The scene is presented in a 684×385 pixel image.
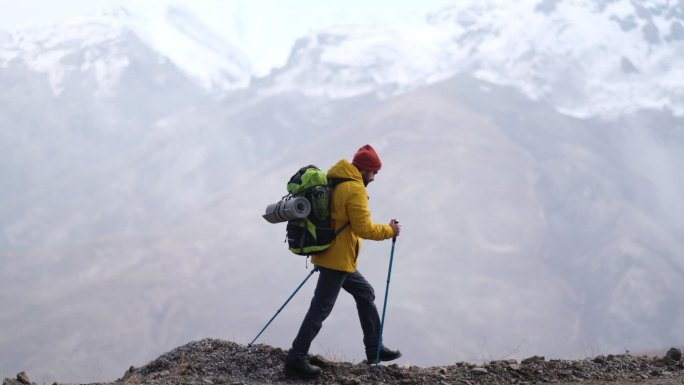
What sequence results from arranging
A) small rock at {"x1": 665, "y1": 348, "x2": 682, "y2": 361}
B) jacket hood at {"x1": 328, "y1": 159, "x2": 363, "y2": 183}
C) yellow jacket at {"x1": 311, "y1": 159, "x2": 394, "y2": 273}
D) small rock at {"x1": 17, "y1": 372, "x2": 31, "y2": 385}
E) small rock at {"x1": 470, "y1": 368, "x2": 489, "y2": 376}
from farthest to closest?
1. small rock at {"x1": 665, "y1": 348, "x2": 682, "y2": 361}
2. small rock at {"x1": 17, "y1": 372, "x2": 31, "y2": 385}
3. small rock at {"x1": 470, "y1": 368, "x2": 489, "y2": 376}
4. jacket hood at {"x1": 328, "y1": 159, "x2": 363, "y2": 183}
5. yellow jacket at {"x1": 311, "y1": 159, "x2": 394, "y2": 273}

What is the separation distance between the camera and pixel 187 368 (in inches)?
330

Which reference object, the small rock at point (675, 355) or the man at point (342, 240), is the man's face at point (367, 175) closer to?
the man at point (342, 240)

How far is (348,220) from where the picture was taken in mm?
7910

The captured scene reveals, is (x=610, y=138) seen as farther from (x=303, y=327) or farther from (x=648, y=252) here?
(x=303, y=327)

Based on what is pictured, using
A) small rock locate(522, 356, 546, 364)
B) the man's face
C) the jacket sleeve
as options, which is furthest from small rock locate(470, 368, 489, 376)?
the man's face

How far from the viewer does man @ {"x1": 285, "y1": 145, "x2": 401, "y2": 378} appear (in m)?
7.77

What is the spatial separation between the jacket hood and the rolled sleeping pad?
1.40 feet

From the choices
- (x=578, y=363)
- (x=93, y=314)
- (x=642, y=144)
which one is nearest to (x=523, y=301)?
(x=642, y=144)

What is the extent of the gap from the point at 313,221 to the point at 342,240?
0.31 metres

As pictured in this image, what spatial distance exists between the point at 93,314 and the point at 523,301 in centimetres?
7352

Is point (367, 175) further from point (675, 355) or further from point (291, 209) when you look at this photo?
point (675, 355)

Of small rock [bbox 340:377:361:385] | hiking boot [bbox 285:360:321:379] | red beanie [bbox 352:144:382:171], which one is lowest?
small rock [bbox 340:377:361:385]

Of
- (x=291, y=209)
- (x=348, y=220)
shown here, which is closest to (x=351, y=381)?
(x=348, y=220)

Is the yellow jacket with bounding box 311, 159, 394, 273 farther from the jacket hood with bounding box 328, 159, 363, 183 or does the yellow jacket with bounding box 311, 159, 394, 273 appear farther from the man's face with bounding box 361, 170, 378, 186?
the man's face with bounding box 361, 170, 378, 186
